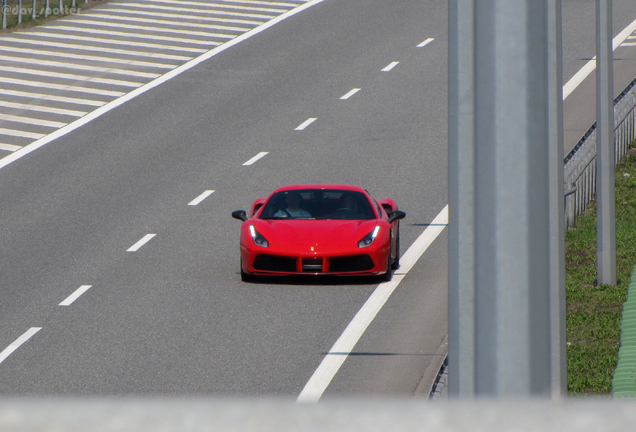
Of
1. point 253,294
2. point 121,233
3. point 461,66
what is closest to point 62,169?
point 121,233

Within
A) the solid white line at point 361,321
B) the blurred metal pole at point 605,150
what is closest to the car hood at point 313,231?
the solid white line at point 361,321

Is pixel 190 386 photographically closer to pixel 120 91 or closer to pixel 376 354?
pixel 376 354

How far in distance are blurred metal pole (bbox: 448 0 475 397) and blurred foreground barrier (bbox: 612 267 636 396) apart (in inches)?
155

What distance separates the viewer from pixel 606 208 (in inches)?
538

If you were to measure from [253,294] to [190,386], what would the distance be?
12.7ft

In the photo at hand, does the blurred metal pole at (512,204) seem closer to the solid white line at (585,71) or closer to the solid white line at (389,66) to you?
the solid white line at (585,71)

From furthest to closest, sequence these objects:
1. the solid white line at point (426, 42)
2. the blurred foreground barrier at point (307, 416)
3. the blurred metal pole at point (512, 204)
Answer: the solid white line at point (426, 42) < the blurred metal pole at point (512, 204) < the blurred foreground barrier at point (307, 416)

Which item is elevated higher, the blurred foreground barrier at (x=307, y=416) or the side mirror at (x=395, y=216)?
the blurred foreground barrier at (x=307, y=416)

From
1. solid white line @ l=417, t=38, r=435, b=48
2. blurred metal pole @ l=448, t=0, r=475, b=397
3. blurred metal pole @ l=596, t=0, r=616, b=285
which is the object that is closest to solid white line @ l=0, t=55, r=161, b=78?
solid white line @ l=417, t=38, r=435, b=48

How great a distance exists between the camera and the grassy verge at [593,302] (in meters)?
9.31

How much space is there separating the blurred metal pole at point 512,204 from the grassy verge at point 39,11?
1354 inches

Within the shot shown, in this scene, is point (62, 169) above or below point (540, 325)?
below

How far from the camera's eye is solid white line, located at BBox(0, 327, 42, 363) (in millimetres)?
10875

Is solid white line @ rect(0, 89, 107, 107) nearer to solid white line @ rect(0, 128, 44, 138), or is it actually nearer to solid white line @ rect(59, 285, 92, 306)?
solid white line @ rect(0, 128, 44, 138)
